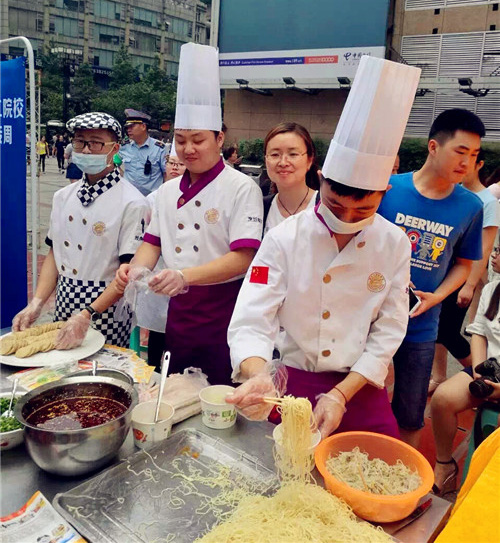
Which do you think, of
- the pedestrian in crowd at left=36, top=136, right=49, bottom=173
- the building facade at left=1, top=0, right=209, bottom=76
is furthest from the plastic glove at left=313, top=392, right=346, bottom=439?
the building facade at left=1, top=0, right=209, bottom=76

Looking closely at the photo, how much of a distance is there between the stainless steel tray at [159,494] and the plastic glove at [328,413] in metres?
0.21

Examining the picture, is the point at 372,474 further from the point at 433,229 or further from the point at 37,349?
the point at 433,229

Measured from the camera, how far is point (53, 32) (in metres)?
44.0

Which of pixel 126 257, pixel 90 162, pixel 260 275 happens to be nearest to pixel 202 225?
pixel 126 257

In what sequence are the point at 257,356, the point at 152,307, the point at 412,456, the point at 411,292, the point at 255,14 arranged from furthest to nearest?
the point at 255,14 < the point at 152,307 < the point at 411,292 < the point at 257,356 < the point at 412,456

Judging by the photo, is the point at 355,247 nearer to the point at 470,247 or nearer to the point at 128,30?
the point at 470,247

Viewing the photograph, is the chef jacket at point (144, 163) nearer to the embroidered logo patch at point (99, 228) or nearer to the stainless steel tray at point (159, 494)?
the embroidered logo patch at point (99, 228)

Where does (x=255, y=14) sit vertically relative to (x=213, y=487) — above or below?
above

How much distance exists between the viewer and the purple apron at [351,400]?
5.63 ft

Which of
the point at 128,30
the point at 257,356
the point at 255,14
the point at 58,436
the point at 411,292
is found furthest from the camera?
the point at 128,30

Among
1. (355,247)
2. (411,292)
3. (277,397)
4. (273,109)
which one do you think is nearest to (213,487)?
(277,397)

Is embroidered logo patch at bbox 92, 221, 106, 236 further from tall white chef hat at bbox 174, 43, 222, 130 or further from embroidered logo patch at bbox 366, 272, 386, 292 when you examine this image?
embroidered logo patch at bbox 366, 272, 386, 292

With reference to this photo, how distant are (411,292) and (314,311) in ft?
3.21

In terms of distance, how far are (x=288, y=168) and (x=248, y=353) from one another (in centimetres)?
136
